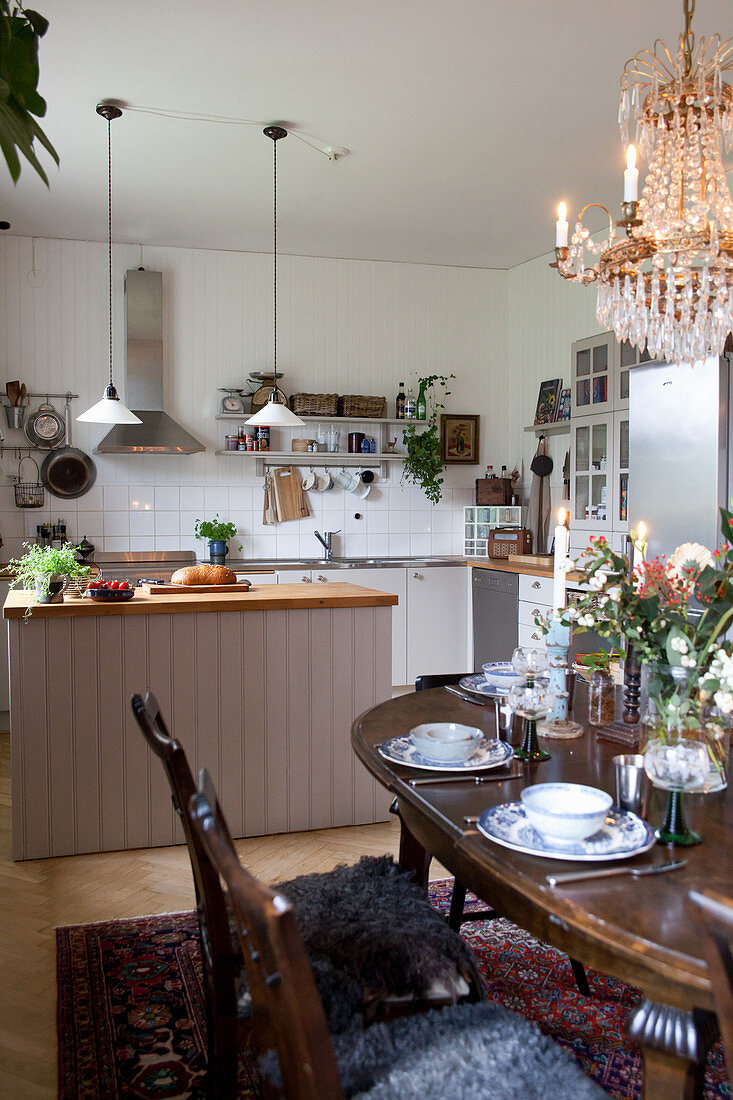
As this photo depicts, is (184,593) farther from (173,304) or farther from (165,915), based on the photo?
(173,304)

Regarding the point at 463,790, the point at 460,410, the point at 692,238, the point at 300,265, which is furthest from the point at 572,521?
the point at 463,790

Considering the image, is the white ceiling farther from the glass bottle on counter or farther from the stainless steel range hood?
the glass bottle on counter

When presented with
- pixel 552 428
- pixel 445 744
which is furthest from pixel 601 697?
pixel 552 428

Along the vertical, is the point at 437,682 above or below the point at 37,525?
below

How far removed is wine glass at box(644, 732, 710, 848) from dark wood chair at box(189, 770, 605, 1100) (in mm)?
357

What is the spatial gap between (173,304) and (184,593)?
2.77 meters

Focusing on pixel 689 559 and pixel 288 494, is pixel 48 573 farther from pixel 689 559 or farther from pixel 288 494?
pixel 288 494

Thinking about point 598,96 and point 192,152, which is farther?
point 192,152

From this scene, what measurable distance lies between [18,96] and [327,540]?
473 centimetres

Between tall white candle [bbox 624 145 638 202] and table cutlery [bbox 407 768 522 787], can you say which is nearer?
table cutlery [bbox 407 768 522 787]

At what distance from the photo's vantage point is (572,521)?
16.5 feet

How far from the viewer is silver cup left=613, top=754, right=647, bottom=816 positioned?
144 centimetres

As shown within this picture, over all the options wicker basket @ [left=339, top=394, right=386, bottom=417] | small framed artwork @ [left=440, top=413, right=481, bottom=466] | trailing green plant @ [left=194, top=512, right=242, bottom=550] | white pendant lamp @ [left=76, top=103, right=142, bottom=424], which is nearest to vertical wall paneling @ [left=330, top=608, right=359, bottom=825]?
white pendant lamp @ [left=76, top=103, right=142, bottom=424]

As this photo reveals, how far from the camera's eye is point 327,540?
5.78 m
